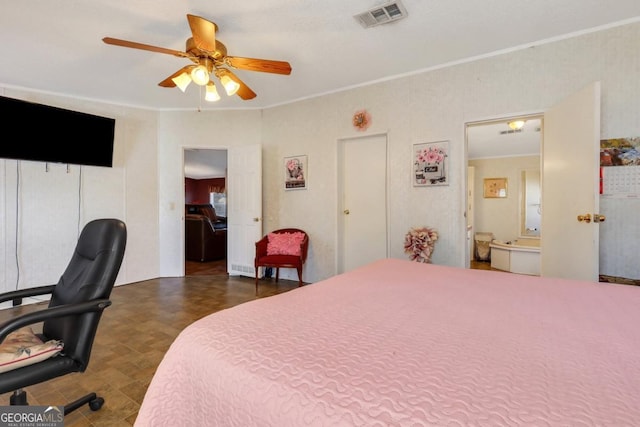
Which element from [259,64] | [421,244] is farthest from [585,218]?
[259,64]

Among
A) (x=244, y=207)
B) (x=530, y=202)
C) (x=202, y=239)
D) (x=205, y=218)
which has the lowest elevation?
(x=202, y=239)

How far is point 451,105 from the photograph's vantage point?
10.4 ft

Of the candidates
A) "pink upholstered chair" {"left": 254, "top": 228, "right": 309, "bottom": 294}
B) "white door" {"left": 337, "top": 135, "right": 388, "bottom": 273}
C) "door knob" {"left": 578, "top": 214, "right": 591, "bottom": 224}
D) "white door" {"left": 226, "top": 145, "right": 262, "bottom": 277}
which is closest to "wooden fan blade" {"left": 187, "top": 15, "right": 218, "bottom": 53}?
"white door" {"left": 337, "top": 135, "right": 388, "bottom": 273}

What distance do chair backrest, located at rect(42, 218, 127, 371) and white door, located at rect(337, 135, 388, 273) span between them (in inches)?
111

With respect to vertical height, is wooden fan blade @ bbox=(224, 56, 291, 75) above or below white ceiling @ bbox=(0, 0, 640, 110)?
below

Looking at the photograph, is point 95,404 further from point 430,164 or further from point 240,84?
point 430,164

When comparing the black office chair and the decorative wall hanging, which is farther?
the decorative wall hanging

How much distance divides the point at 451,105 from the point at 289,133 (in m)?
2.19

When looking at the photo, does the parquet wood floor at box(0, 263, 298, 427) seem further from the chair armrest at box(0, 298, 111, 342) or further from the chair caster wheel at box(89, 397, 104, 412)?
the chair armrest at box(0, 298, 111, 342)

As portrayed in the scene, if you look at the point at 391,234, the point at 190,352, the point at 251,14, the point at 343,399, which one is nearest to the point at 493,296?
the point at 343,399

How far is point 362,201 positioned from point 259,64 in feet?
6.98

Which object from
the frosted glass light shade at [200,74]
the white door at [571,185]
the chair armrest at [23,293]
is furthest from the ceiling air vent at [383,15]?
the chair armrest at [23,293]

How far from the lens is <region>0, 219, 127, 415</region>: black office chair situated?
1.23 m

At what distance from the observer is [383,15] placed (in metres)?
2.29
